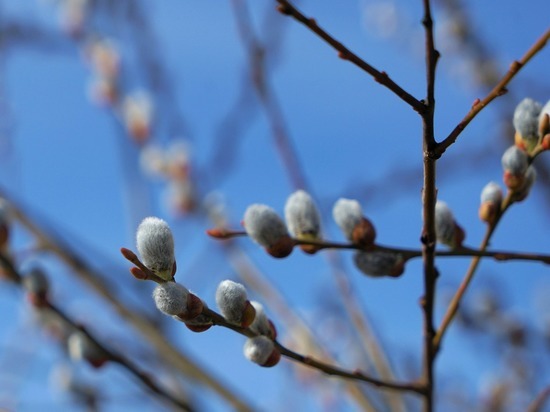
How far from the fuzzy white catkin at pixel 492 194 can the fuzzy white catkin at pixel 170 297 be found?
0.47m

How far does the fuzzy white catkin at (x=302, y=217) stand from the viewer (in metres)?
0.97

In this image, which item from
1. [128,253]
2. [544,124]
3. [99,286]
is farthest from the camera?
A: [99,286]

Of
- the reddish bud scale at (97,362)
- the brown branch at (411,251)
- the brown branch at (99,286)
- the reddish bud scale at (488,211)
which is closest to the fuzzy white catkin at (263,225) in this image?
the brown branch at (411,251)

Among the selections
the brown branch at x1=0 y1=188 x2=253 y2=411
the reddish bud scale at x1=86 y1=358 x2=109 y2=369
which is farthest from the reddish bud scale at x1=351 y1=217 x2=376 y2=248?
the brown branch at x1=0 y1=188 x2=253 y2=411

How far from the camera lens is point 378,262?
3.14 ft

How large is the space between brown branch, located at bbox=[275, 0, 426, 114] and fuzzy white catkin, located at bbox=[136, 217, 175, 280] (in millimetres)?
268

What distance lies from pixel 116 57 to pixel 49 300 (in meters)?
2.18

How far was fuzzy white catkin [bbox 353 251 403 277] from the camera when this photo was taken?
3.13 feet

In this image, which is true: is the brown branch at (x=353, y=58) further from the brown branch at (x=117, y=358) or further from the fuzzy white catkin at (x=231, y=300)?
the brown branch at (x=117, y=358)

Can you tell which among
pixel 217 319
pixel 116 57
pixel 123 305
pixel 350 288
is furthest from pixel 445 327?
pixel 116 57

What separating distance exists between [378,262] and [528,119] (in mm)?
285

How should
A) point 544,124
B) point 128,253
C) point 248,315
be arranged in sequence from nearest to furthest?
1. point 128,253
2. point 248,315
3. point 544,124

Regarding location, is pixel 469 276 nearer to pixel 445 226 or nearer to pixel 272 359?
pixel 445 226

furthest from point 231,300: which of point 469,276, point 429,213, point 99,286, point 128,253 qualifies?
point 99,286
